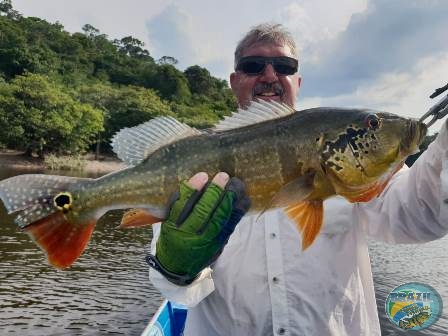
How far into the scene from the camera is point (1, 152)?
50.1m

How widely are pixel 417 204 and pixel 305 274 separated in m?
0.99

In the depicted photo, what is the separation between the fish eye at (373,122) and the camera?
2912mm

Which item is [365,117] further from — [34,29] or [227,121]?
[34,29]

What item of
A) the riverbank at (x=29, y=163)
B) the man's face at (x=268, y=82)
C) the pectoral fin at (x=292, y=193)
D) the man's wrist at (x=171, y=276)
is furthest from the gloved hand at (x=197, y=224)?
the riverbank at (x=29, y=163)

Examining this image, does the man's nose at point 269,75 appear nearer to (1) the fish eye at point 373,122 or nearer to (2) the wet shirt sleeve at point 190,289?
(1) the fish eye at point 373,122

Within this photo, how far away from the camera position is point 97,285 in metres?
14.5

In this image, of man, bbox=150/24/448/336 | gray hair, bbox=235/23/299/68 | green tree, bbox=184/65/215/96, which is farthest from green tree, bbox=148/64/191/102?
man, bbox=150/24/448/336

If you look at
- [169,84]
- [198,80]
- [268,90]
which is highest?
[198,80]

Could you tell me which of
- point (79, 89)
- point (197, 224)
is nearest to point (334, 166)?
point (197, 224)

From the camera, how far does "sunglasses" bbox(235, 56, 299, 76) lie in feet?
14.5

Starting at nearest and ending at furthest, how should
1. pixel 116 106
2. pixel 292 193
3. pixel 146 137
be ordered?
pixel 292 193, pixel 146 137, pixel 116 106

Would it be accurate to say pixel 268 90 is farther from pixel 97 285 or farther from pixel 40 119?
pixel 40 119

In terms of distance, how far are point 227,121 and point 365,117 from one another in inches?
35.5

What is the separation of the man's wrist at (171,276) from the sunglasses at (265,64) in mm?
2093
